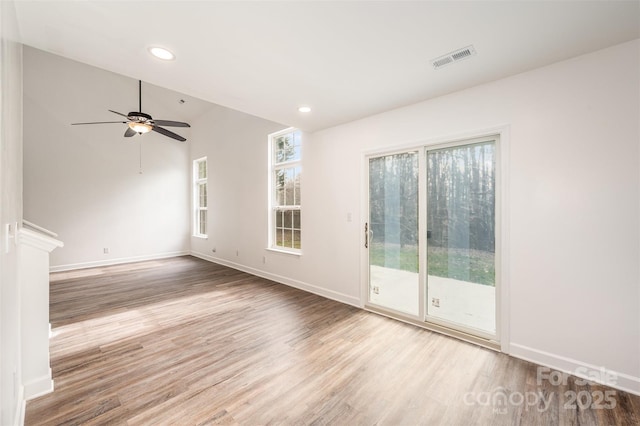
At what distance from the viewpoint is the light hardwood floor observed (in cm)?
171

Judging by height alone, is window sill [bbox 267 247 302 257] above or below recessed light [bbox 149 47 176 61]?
below

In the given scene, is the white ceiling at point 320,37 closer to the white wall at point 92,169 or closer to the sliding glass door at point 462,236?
the sliding glass door at point 462,236

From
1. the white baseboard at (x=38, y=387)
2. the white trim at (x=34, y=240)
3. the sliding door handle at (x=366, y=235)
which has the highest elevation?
the white trim at (x=34, y=240)

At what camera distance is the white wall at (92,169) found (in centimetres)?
533

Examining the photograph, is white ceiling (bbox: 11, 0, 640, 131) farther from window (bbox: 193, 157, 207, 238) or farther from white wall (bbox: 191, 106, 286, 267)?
window (bbox: 193, 157, 207, 238)

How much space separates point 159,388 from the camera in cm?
196

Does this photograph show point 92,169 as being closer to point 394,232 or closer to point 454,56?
point 394,232

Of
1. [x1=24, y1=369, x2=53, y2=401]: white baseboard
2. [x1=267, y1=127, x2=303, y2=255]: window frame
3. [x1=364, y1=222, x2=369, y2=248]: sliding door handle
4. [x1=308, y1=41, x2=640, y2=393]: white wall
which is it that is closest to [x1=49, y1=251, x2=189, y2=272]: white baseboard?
[x1=267, y1=127, x2=303, y2=255]: window frame

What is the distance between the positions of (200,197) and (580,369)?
7854 millimetres

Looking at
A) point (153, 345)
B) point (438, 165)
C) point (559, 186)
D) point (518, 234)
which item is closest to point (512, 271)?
Result: point (518, 234)

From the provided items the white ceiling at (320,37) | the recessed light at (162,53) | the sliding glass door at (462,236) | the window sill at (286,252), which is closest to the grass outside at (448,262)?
the sliding glass door at (462,236)

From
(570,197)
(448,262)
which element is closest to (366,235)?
(448,262)

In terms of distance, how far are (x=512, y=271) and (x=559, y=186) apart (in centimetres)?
84

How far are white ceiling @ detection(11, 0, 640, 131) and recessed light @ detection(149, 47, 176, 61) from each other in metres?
0.06
